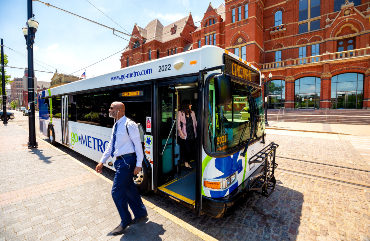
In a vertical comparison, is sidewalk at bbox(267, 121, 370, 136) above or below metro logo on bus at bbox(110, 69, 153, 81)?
below

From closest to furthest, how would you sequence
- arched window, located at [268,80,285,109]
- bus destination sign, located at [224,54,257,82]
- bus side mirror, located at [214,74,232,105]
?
bus side mirror, located at [214,74,232,105] < bus destination sign, located at [224,54,257,82] < arched window, located at [268,80,285,109]

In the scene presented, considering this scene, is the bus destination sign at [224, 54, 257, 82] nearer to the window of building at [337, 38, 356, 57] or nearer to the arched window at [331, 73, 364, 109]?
the arched window at [331, 73, 364, 109]

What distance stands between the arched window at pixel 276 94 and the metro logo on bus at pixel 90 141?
2753 centimetres

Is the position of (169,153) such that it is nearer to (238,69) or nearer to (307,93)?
(238,69)

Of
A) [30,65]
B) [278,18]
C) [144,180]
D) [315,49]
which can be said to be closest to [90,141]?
[144,180]

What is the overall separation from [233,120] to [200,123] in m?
0.86

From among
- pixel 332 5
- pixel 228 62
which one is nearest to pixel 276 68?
pixel 332 5

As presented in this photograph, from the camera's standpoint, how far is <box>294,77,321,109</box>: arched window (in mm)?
24781

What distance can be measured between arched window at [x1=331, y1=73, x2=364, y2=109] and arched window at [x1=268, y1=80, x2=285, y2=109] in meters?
5.89

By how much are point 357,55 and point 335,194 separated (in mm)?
26772

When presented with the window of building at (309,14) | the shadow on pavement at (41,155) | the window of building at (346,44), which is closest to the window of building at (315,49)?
the window of building at (346,44)

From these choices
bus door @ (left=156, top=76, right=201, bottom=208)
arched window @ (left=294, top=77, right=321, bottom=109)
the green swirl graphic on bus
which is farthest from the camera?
arched window @ (left=294, top=77, right=321, bottom=109)

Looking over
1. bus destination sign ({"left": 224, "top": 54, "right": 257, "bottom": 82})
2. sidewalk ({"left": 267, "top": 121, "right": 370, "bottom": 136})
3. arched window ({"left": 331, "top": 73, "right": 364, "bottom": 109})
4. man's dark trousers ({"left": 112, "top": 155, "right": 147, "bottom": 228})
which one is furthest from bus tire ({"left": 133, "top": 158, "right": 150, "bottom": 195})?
arched window ({"left": 331, "top": 73, "right": 364, "bottom": 109})

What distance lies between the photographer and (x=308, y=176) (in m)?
4.99
